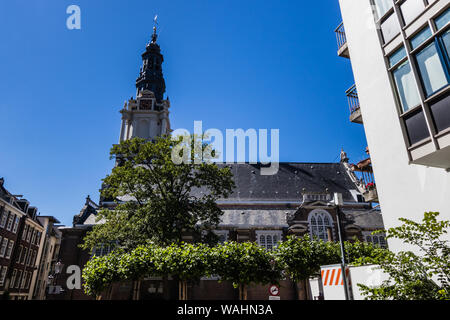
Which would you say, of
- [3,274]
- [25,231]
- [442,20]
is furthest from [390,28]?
[25,231]

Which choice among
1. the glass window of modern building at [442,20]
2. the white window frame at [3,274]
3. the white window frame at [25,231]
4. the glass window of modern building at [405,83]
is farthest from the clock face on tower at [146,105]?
the glass window of modern building at [442,20]

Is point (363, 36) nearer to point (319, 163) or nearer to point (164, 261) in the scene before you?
point (164, 261)

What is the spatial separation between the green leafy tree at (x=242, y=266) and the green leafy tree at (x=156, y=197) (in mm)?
4998

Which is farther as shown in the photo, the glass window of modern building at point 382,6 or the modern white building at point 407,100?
the glass window of modern building at point 382,6

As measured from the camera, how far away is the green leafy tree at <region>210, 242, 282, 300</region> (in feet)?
57.7

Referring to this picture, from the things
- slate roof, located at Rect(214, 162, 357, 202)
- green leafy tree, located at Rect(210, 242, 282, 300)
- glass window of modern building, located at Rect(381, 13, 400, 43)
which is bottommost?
green leafy tree, located at Rect(210, 242, 282, 300)

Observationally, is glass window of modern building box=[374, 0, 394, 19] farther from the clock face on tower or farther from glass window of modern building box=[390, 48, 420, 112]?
the clock face on tower

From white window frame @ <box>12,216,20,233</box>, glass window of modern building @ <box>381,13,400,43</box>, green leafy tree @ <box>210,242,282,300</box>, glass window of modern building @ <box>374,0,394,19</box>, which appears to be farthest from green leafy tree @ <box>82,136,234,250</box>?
white window frame @ <box>12,216,20,233</box>

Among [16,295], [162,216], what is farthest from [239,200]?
[16,295]

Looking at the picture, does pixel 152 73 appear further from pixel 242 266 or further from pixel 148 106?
pixel 242 266

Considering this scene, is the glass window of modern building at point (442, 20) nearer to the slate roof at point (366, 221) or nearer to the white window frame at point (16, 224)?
the slate roof at point (366, 221)

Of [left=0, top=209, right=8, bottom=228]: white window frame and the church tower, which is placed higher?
the church tower

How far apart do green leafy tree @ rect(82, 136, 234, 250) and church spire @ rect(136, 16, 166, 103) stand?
31.7 metres

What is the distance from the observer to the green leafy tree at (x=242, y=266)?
57.7 feet
